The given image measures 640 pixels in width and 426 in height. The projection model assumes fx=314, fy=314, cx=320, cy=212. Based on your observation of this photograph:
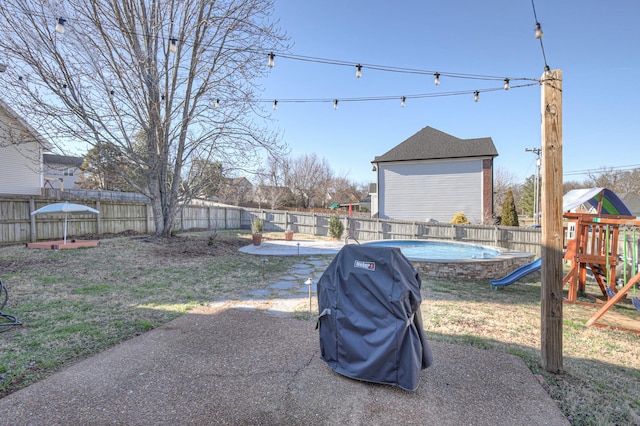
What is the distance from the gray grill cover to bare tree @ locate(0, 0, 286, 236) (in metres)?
8.04

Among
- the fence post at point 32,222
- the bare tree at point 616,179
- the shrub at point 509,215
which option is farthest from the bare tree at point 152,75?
the bare tree at point 616,179

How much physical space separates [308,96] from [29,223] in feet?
32.9

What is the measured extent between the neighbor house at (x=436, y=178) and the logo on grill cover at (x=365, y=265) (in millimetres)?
17364

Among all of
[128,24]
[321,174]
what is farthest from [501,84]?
[321,174]

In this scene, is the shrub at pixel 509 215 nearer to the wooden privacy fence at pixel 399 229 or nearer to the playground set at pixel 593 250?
the wooden privacy fence at pixel 399 229

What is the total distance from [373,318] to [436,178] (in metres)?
18.6

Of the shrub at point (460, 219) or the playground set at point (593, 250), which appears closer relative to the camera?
the playground set at point (593, 250)

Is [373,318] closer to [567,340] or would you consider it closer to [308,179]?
[567,340]

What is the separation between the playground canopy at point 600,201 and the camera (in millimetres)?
6055

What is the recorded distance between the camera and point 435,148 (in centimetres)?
2006

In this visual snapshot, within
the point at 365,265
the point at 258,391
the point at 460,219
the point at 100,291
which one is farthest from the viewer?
the point at 460,219

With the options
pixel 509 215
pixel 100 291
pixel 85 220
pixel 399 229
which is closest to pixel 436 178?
pixel 509 215

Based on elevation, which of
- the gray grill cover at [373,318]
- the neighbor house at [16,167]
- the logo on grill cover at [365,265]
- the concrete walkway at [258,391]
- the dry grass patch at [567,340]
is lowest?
the dry grass patch at [567,340]

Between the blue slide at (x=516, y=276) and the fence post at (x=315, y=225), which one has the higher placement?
the fence post at (x=315, y=225)
